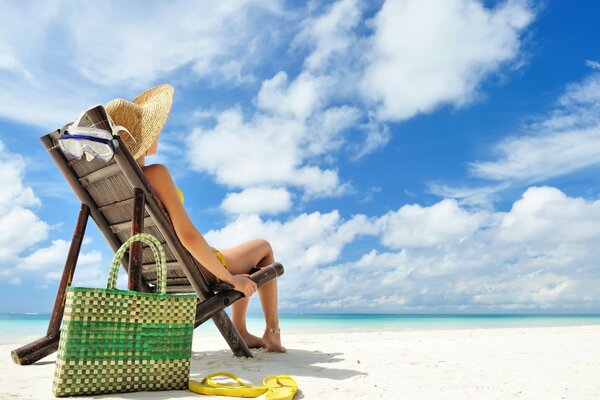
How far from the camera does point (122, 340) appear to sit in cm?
253

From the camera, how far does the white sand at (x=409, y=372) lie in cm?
276

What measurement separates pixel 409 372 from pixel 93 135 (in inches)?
106

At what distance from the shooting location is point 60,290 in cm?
399

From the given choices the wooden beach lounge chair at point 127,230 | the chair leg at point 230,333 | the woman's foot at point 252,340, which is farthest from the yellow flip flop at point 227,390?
the woman's foot at point 252,340

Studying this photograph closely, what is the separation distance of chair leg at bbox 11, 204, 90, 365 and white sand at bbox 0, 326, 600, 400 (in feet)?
0.33

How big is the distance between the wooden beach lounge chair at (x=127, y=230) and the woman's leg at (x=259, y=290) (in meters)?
0.26

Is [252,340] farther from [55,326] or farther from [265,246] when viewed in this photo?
[55,326]

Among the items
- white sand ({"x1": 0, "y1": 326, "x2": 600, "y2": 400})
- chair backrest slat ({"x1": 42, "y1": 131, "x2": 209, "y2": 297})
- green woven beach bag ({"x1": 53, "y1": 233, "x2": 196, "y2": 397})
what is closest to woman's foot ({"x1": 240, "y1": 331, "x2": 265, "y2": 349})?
white sand ({"x1": 0, "y1": 326, "x2": 600, "y2": 400})

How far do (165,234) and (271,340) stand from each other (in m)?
1.83

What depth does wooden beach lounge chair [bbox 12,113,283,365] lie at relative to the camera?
10.5ft

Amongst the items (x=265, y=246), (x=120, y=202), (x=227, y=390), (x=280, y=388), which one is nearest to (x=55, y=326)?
(x=120, y=202)

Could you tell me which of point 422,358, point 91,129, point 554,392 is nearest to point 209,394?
point 91,129

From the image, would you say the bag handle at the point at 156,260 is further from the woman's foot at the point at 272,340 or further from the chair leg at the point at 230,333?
the woman's foot at the point at 272,340

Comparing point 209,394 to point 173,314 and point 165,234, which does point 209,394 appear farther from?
point 165,234
